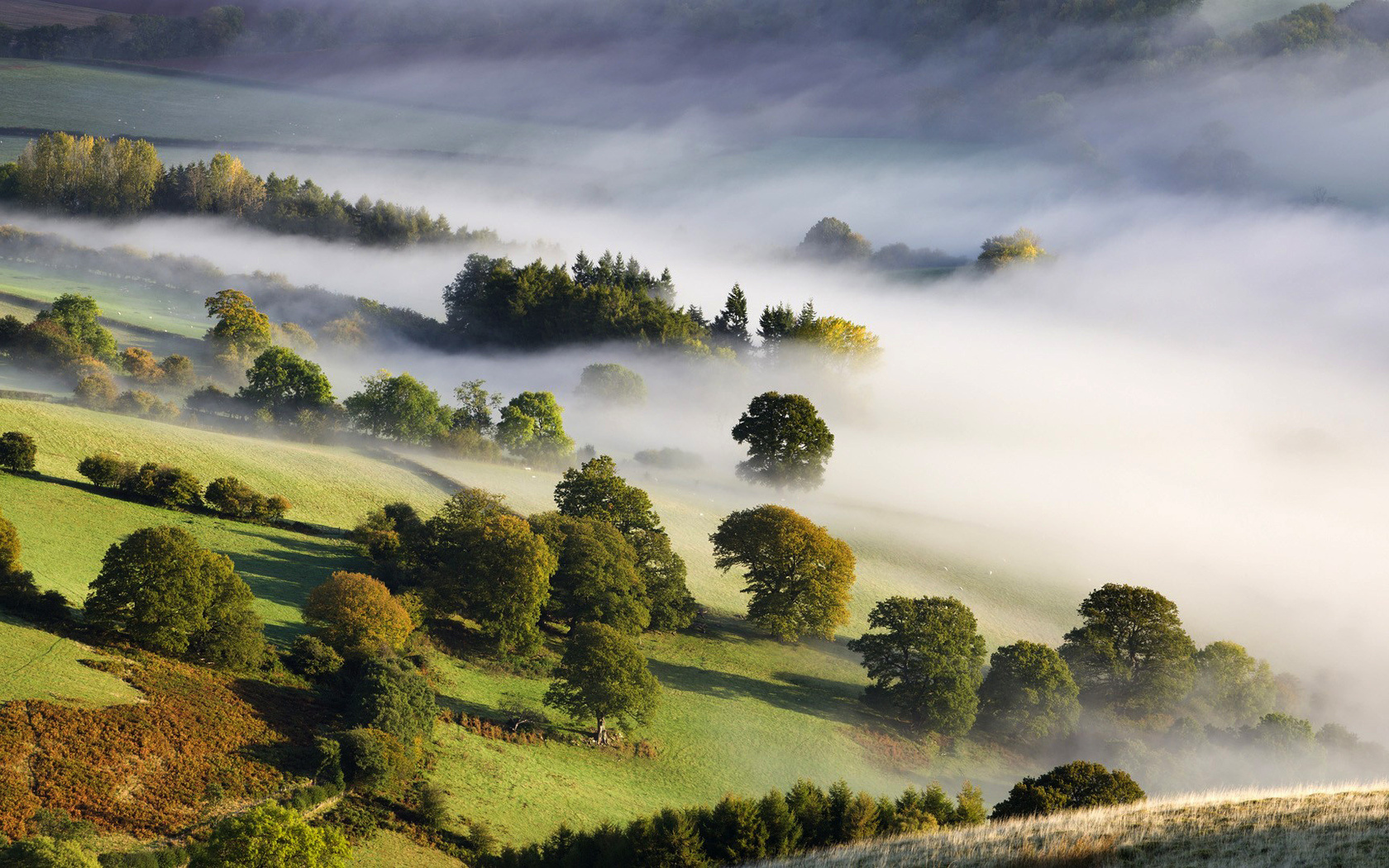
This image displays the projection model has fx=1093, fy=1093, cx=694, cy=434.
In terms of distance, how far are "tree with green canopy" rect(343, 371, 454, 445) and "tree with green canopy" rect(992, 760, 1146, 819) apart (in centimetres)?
A: 8151

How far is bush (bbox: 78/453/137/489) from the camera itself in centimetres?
8112

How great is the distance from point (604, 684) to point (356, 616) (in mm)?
15616

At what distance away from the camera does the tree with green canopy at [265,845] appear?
4009cm

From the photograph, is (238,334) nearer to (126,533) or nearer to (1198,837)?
(126,533)

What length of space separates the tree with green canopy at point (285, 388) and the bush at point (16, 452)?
40.5m

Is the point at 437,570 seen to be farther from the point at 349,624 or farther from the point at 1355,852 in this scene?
the point at 1355,852

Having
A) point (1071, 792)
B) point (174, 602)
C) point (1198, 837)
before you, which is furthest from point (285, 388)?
point (1198, 837)

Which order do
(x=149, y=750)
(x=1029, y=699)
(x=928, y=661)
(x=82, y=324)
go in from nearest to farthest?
(x=149, y=750) < (x=1029, y=699) < (x=928, y=661) < (x=82, y=324)

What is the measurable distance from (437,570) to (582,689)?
16.5m

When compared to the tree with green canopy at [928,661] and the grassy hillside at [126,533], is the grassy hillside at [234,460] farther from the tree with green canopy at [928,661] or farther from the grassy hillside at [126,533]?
the tree with green canopy at [928,661]

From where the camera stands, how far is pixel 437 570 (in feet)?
255

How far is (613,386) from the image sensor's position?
154 meters

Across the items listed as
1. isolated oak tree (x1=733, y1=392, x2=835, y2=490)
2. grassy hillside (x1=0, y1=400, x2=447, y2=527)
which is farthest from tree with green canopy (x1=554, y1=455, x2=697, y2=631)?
isolated oak tree (x1=733, y1=392, x2=835, y2=490)

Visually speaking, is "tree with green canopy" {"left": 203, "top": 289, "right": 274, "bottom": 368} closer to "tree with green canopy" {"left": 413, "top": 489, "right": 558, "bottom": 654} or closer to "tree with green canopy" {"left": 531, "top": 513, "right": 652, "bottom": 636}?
"tree with green canopy" {"left": 413, "top": 489, "right": 558, "bottom": 654}
